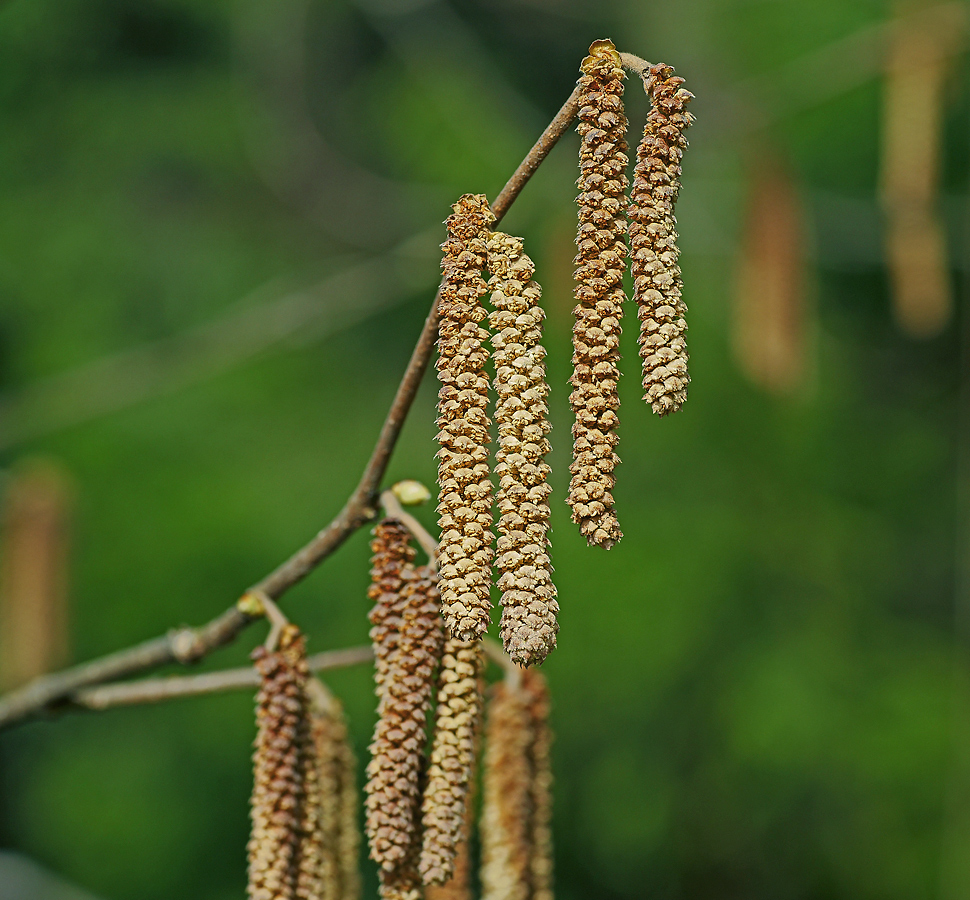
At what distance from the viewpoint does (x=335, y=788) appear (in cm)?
106

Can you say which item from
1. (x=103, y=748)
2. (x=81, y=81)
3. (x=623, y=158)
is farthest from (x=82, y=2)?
(x=623, y=158)

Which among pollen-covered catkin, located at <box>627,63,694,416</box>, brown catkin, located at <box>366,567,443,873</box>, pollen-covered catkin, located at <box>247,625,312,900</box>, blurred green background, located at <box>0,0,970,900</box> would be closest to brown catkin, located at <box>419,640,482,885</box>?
brown catkin, located at <box>366,567,443,873</box>

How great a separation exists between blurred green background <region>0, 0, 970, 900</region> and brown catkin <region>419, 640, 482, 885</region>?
2144mm

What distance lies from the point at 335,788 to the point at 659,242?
2.09ft

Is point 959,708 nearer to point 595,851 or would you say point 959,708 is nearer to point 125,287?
point 595,851

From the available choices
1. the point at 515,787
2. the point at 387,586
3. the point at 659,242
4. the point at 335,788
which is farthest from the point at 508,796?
the point at 659,242

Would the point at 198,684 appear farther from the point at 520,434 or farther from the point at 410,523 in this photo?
the point at 520,434

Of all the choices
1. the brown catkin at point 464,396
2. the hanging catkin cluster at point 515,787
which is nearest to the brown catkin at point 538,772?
the hanging catkin cluster at point 515,787

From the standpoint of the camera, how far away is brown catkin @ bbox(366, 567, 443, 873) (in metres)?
0.86

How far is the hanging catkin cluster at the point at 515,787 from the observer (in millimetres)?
1064

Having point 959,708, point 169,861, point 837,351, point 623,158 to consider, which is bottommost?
point 623,158

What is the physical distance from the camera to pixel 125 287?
7996 millimetres

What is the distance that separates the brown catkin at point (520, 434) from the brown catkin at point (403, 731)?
0.17 meters

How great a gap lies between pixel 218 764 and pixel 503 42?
22.2 ft
